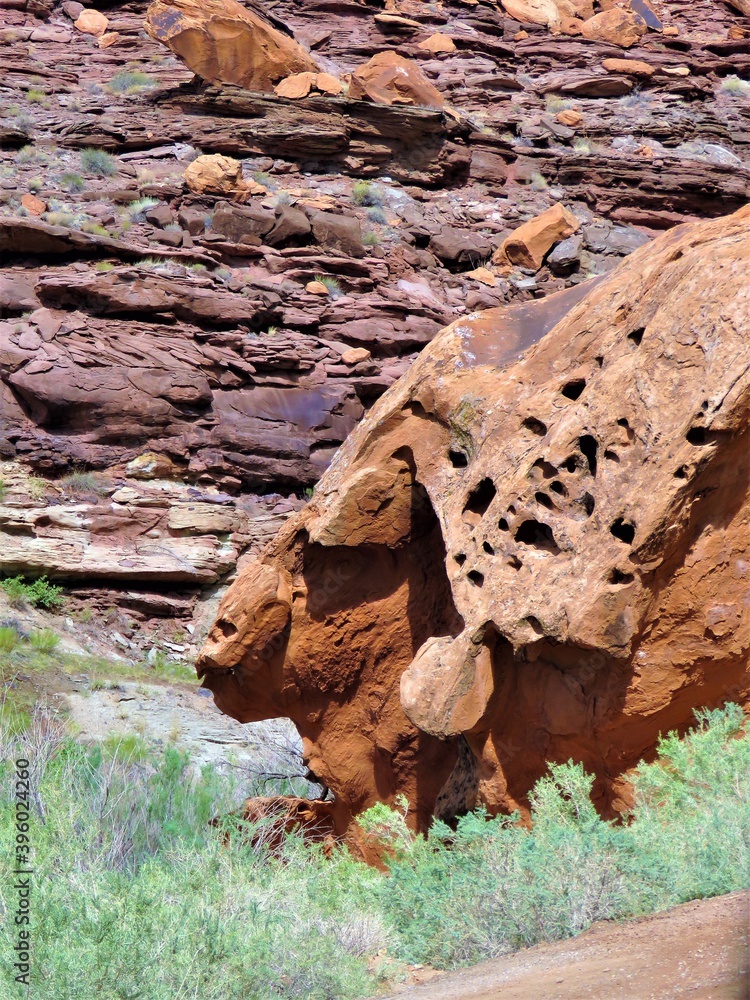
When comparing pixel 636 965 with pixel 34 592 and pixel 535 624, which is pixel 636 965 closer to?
pixel 535 624

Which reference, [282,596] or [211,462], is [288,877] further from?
[211,462]

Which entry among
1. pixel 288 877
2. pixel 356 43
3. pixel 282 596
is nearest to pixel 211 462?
pixel 282 596

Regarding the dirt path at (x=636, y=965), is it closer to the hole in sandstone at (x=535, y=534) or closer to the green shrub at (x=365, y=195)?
the hole in sandstone at (x=535, y=534)

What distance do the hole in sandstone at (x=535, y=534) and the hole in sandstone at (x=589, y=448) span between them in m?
0.36

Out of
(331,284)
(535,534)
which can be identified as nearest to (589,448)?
(535,534)

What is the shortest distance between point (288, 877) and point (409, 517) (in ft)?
7.16

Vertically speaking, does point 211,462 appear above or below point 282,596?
below

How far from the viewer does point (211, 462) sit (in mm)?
19094

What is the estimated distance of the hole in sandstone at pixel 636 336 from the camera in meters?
4.92

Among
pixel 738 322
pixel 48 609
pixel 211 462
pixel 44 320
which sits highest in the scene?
pixel 738 322

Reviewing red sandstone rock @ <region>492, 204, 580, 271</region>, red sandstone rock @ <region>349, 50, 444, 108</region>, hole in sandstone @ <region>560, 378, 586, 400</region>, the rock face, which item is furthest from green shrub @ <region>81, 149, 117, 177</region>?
hole in sandstone @ <region>560, 378, 586, 400</region>

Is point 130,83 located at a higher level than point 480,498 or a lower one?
higher

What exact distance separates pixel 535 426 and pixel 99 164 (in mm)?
22311

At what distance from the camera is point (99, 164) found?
2489cm
